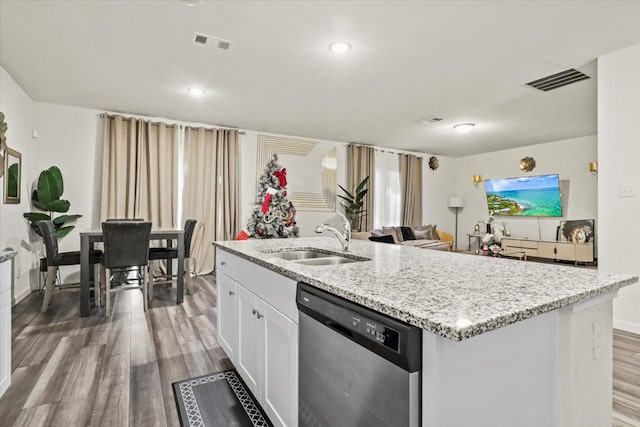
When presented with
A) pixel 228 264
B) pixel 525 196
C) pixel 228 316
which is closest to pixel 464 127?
pixel 525 196

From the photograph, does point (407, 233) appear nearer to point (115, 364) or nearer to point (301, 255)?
point (301, 255)

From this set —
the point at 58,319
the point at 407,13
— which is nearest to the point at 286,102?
the point at 407,13

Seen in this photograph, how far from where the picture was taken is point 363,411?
934 millimetres

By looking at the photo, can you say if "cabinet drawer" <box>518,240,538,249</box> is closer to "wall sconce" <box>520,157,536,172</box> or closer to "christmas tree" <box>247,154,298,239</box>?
"wall sconce" <box>520,157,536,172</box>

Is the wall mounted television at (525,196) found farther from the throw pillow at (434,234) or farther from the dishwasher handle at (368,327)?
the dishwasher handle at (368,327)

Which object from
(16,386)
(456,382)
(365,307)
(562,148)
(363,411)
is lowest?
(16,386)

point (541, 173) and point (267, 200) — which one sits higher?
point (541, 173)

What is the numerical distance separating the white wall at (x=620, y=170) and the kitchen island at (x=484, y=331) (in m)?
2.13

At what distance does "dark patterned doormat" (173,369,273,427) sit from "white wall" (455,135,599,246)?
23.0 ft

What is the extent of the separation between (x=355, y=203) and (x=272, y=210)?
6.46ft

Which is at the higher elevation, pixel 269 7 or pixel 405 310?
pixel 269 7

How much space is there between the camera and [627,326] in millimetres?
2869

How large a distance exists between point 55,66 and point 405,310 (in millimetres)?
4075

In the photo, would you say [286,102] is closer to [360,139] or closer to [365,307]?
[360,139]
